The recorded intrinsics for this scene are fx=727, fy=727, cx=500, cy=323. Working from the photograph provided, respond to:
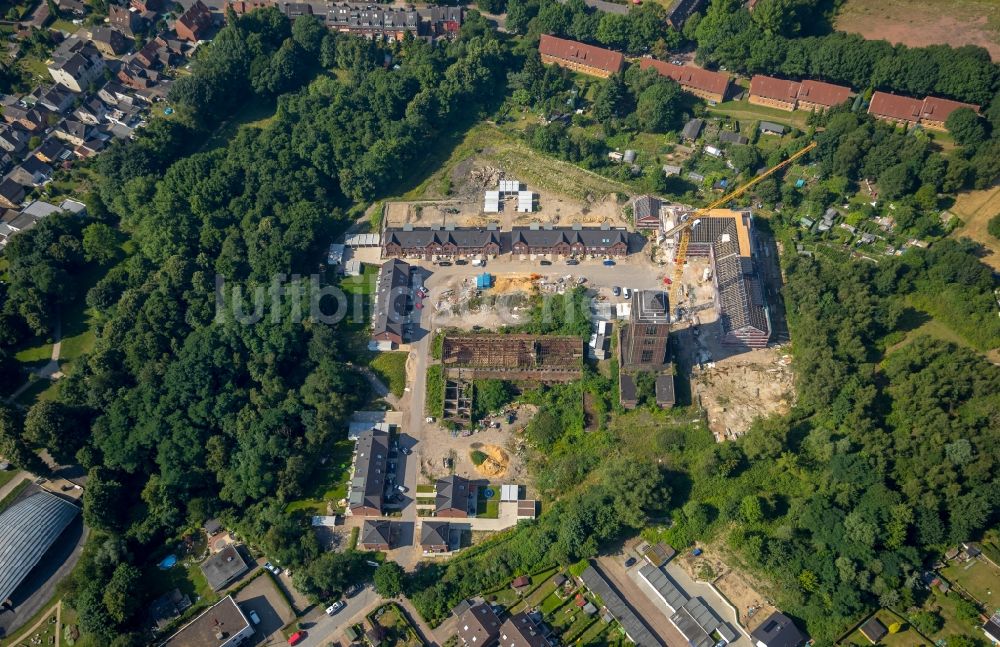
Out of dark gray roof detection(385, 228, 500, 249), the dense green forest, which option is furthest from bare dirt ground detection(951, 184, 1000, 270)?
the dense green forest

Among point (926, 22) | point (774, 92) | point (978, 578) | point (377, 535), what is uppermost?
point (926, 22)

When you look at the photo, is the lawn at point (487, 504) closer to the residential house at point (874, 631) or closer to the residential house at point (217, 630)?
the residential house at point (217, 630)

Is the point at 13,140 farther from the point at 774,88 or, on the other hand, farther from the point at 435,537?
the point at 774,88

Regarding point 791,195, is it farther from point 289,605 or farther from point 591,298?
point 289,605

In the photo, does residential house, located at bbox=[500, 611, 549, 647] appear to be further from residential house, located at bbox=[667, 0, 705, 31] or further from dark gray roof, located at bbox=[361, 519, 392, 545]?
residential house, located at bbox=[667, 0, 705, 31]

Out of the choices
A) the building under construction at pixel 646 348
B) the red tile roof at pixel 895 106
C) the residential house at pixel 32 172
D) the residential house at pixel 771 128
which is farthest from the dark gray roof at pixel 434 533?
the red tile roof at pixel 895 106

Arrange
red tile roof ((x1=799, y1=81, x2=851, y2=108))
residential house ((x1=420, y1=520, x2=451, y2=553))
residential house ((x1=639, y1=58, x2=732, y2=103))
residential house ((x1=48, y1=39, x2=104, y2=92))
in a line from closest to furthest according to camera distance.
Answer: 1. residential house ((x1=420, y1=520, x2=451, y2=553))
2. red tile roof ((x1=799, y1=81, x2=851, y2=108))
3. residential house ((x1=639, y1=58, x2=732, y2=103))
4. residential house ((x1=48, y1=39, x2=104, y2=92))

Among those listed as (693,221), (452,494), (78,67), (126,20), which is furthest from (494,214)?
(126,20)
